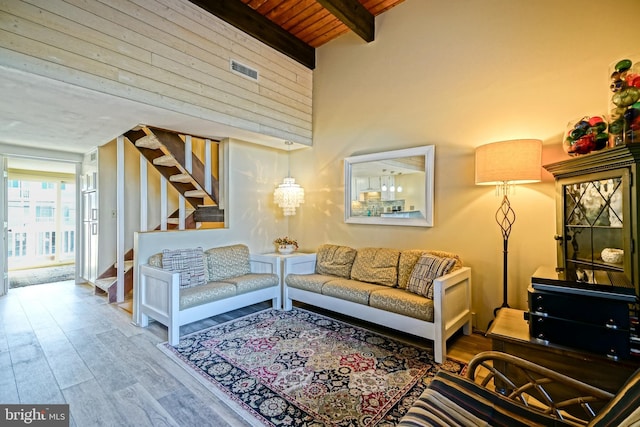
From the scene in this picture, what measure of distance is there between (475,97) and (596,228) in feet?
6.06

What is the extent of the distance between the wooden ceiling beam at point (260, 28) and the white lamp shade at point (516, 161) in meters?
3.23

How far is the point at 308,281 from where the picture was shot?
367cm

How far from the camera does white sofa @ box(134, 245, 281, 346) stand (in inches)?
118

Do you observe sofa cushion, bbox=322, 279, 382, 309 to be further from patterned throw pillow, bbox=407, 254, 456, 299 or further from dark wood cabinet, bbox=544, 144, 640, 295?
dark wood cabinet, bbox=544, 144, 640, 295

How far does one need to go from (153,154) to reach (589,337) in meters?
5.00

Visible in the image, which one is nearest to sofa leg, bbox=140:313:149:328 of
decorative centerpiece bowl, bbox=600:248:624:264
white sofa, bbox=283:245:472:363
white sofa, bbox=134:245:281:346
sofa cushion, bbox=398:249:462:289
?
white sofa, bbox=134:245:281:346

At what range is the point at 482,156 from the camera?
2.67 m

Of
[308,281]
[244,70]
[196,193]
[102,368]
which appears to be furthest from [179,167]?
[102,368]

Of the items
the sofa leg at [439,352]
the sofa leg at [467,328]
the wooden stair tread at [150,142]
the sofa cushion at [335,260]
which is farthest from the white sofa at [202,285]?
the sofa leg at [467,328]

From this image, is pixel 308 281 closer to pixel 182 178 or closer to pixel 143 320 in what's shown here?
pixel 143 320

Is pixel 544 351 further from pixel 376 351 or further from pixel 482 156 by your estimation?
pixel 482 156

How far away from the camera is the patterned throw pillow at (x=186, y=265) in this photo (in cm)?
337

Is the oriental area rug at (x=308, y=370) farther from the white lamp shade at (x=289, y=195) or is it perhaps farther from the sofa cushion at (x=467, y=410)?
the white lamp shade at (x=289, y=195)

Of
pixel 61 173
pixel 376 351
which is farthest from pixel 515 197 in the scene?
pixel 61 173
